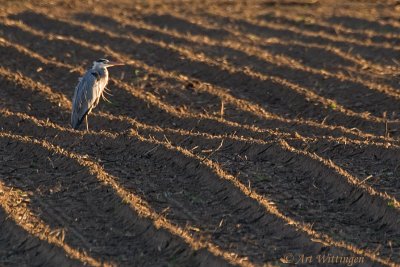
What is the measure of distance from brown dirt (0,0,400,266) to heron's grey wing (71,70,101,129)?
1.14ft

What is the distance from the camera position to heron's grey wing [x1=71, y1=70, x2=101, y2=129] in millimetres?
11445

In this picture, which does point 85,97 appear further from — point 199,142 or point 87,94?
point 199,142

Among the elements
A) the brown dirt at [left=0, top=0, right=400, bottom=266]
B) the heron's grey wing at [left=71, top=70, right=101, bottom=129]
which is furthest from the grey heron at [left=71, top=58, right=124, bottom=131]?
the brown dirt at [left=0, top=0, right=400, bottom=266]

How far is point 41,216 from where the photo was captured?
8.27 metres

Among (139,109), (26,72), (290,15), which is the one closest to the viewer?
(139,109)

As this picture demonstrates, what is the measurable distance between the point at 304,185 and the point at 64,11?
408 inches

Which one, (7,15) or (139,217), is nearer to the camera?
(139,217)

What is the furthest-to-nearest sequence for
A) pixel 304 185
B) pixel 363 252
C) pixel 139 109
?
pixel 139 109 < pixel 304 185 < pixel 363 252

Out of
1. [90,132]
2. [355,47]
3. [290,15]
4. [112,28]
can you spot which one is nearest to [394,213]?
[90,132]

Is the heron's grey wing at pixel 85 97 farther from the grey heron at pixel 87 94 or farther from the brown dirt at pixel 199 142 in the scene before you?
the brown dirt at pixel 199 142

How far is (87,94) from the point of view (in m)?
11.7

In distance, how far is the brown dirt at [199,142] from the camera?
25.5ft

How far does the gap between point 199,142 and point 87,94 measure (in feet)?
6.45

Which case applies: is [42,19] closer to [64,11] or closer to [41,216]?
[64,11]
